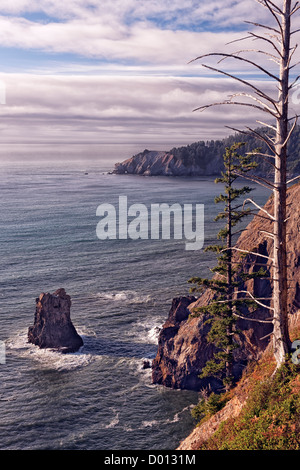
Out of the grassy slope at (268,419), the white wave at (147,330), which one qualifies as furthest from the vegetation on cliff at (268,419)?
the white wave at (147,330)

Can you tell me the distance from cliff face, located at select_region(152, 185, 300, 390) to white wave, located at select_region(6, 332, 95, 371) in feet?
34.9

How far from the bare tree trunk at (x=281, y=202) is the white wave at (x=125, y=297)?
201ft

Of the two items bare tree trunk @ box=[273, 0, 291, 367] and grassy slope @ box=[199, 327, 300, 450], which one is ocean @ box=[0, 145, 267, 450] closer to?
grassy slope @ box=[199, 327, 300, 450]

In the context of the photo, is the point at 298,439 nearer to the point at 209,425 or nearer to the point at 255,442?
the point at 255,442

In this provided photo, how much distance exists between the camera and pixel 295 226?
45375 mm

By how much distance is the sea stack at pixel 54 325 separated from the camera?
60344mm

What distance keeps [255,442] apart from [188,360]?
41.1 m

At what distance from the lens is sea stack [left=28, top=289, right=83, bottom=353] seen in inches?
2376

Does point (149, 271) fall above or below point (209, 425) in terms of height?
below

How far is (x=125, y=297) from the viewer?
246ft
